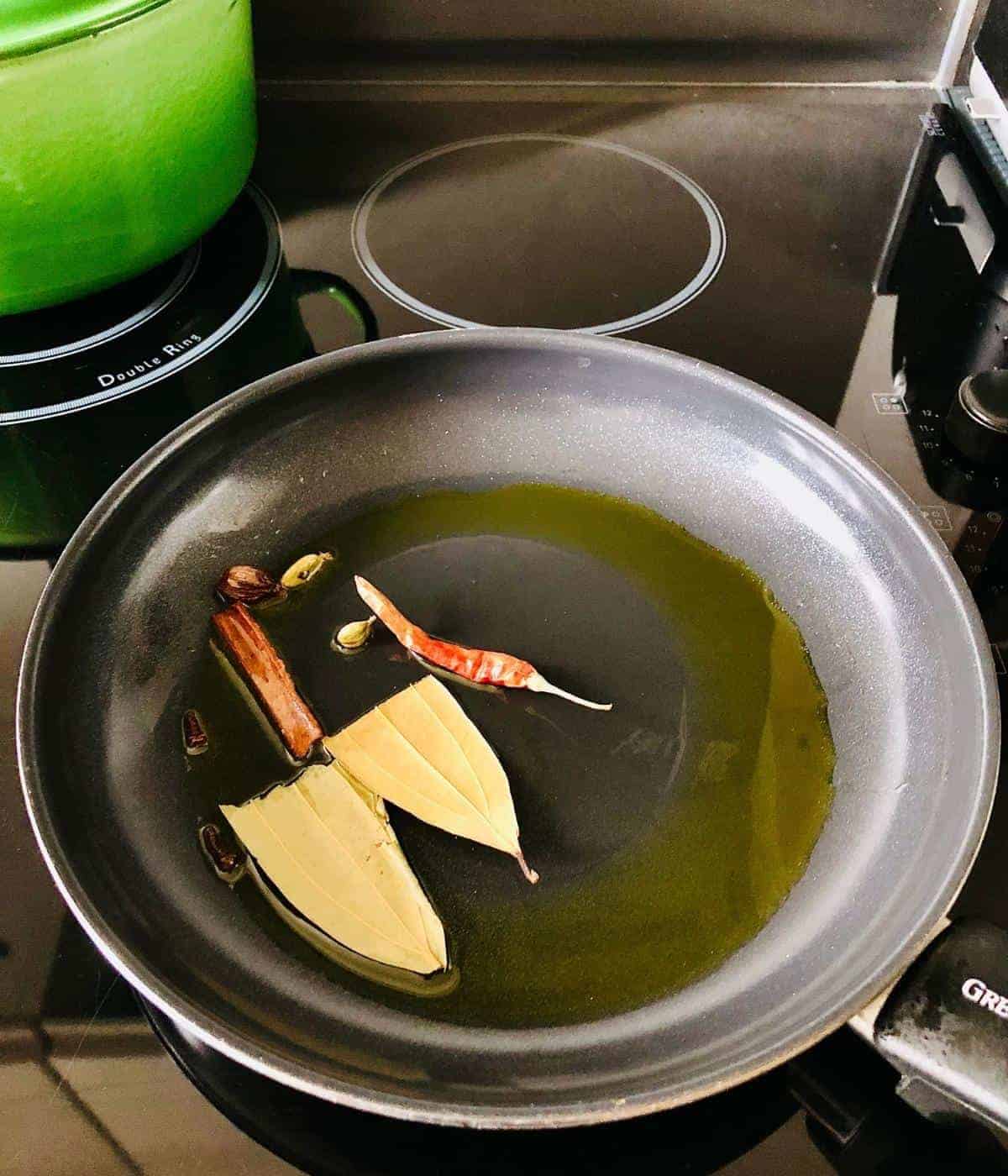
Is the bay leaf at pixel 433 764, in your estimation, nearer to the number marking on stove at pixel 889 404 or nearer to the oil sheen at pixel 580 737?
the oil sheen at pixel 580 737

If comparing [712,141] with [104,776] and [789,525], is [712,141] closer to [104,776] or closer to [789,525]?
[789,525]

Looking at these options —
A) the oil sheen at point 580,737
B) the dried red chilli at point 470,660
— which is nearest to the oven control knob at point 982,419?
the oil sheen at point 580,737

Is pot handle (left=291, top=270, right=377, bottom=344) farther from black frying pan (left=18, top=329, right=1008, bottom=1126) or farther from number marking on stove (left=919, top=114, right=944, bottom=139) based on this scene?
number marking on stove (left=919, top=114, right=944, bottom=139)

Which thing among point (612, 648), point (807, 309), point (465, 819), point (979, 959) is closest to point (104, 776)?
point (465, 819)

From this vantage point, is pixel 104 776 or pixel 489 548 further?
pixel 489 548

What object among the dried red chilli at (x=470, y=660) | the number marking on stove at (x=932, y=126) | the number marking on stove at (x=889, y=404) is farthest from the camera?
the number marking on stove at (x=932, y=126)

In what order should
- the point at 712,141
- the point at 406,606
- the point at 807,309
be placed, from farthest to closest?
the point at 712,141 < the point at 807,309 < the point at 406,606
